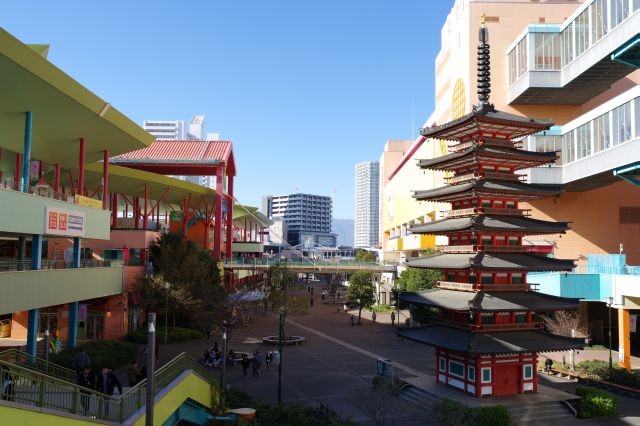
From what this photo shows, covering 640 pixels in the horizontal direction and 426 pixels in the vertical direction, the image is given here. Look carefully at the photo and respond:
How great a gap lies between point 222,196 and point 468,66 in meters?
30.8

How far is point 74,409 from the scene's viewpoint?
46.7 ft

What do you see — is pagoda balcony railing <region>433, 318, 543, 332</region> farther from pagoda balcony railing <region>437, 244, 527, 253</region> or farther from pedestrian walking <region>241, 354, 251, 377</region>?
pedestrian walking <region>241, 354, 251, 377</region>

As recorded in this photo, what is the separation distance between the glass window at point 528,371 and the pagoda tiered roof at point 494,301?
326 centimetres

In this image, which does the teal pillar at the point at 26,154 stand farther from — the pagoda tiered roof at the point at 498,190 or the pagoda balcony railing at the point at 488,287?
the pagoda balcony railing at the point at 488,287

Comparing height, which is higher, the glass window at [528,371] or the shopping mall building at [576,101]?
the shopping mall building at [576,101]

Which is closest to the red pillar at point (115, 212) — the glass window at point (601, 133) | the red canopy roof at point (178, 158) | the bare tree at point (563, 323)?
the red canopy roof at point (178, 158)

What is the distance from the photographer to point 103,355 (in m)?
30.9

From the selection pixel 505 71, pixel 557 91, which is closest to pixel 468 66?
pixel 505 71

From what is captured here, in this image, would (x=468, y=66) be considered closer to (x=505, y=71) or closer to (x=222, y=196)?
(x=505, y=71)

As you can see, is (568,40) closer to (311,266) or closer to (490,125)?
(490,125)

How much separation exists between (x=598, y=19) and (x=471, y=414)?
36281mm

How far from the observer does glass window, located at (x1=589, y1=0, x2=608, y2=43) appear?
145 feet

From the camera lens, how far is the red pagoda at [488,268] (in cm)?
2797

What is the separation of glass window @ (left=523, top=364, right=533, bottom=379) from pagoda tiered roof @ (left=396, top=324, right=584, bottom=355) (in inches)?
61.4
